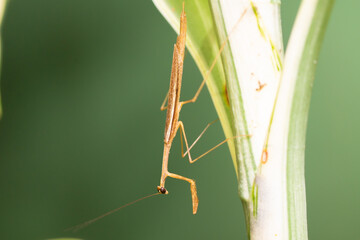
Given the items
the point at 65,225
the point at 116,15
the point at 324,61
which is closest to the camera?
the point at 324,61

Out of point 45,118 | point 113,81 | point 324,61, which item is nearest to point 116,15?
point 113,81

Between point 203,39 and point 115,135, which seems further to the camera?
point 115,135

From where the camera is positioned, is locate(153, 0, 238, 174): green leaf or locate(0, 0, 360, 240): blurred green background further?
locate(0, 0, 360, 240): blurred green background

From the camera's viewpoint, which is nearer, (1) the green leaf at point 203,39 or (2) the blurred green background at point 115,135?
(1) the green leaf at point 203,39

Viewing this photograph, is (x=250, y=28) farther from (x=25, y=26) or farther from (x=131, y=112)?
(x=25, y=26)

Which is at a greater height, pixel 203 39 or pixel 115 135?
pixel 203 39

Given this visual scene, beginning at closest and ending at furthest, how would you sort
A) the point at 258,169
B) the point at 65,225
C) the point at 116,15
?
1. the point at 258,169
2. the point at 116,15
3. the point at 65,225

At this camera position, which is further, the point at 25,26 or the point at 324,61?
the point at 25,26

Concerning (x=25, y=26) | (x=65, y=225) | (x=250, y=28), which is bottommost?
(x=65, y=225)
